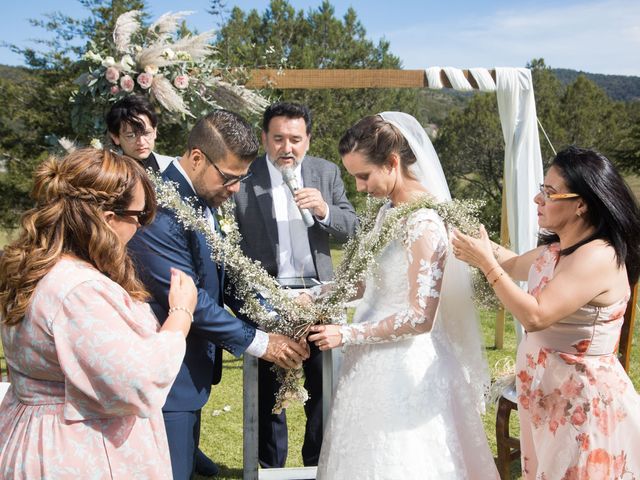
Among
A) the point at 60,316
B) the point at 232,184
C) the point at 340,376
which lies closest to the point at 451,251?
the point at 340,376

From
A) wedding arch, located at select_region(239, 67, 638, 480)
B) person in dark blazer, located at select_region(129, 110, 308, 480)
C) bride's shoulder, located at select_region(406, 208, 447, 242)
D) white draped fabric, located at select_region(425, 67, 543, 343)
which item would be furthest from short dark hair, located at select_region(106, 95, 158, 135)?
white draped fabric, located at select_region(425, 67, 543, 343)

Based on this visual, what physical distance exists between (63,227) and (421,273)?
1.52m

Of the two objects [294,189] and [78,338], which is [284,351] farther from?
[78,338]

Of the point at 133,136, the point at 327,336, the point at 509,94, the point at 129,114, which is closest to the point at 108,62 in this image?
the point at 129,114

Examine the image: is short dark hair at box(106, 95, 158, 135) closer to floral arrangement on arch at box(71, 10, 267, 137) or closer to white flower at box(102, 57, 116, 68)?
floral arrangement on arch at box(71, 10, 267, 137)

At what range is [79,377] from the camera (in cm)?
187

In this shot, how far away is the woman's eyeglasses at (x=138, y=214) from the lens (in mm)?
2066

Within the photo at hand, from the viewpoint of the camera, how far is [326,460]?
10.1 feet

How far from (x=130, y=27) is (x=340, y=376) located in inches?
152

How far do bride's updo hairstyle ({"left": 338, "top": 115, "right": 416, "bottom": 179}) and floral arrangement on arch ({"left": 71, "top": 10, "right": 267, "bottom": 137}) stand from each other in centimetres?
266

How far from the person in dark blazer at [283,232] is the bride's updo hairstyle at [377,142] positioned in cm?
96

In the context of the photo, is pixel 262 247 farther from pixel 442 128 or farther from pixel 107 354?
pixel 442 128

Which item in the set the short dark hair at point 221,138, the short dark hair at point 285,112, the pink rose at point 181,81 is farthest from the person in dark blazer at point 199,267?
the pink rose at point 181,81

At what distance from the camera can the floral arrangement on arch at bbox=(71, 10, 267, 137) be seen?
17.4 ft
